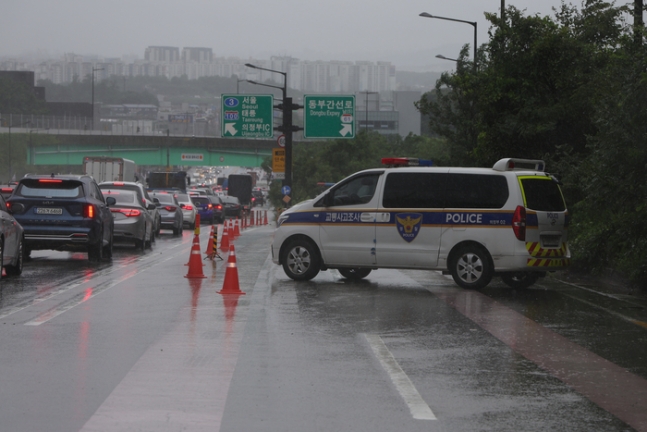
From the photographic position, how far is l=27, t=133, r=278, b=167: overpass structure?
9156 cm

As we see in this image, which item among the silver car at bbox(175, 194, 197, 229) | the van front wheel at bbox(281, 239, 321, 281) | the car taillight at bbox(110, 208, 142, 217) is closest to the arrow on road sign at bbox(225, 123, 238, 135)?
the silver car at bbox(175, 194, 197, 229)

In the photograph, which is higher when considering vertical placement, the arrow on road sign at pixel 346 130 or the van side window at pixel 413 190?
the arrow on road sign at pixel 346 130

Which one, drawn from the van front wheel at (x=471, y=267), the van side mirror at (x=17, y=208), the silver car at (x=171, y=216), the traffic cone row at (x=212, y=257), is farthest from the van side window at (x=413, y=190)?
the silver car at (x=171, y=216)

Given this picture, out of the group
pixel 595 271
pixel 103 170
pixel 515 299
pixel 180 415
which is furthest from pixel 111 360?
pixel 103 170

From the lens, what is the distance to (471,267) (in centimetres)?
1647

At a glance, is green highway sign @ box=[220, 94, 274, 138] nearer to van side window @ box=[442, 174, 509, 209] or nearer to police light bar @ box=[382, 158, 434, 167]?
police light bar @ box=[382, 158, 434, 167]

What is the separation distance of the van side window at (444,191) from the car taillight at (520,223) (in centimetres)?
31

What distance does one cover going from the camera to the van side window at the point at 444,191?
1658cm

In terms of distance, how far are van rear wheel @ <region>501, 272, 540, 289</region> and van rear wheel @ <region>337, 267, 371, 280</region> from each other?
2463 mm

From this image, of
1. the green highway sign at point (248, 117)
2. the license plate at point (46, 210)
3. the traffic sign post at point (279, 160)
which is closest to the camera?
the license plate at point (46, 210)

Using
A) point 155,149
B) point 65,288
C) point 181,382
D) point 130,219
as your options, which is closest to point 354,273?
point 65,288

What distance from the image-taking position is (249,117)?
1861 inches

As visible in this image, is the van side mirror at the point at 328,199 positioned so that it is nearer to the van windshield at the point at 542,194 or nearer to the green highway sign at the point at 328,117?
the van windshield at the point at 542,194

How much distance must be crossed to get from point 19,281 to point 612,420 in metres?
11.9
